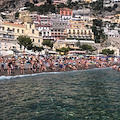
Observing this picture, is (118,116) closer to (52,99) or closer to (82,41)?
(52,99)

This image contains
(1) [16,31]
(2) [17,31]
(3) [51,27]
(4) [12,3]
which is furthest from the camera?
(4) [12,3]

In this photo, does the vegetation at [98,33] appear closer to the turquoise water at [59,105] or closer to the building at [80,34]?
the building at [80,34]

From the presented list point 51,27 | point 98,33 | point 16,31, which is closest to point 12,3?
point 51,27

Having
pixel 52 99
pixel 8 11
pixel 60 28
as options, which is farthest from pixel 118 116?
pixel 8 11

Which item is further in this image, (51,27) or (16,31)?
(51,27)

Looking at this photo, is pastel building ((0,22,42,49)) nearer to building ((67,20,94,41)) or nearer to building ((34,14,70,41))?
building ((34,14,70,41))

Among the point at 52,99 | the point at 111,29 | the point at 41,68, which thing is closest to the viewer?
the point at 52,99

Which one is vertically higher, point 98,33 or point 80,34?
point 98,33

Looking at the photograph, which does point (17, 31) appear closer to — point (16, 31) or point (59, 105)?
point (16, 31)

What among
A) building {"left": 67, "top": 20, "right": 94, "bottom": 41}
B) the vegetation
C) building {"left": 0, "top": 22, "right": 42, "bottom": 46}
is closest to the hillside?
the vegetation

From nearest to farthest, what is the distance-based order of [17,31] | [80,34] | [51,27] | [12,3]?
[17,31] → [80,34] → [51,27] → [12,3]

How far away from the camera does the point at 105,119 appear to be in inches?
334

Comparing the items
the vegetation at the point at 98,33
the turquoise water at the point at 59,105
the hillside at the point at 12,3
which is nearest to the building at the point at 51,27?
the vegetation at the point at 98,33

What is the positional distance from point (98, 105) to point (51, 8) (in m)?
120
